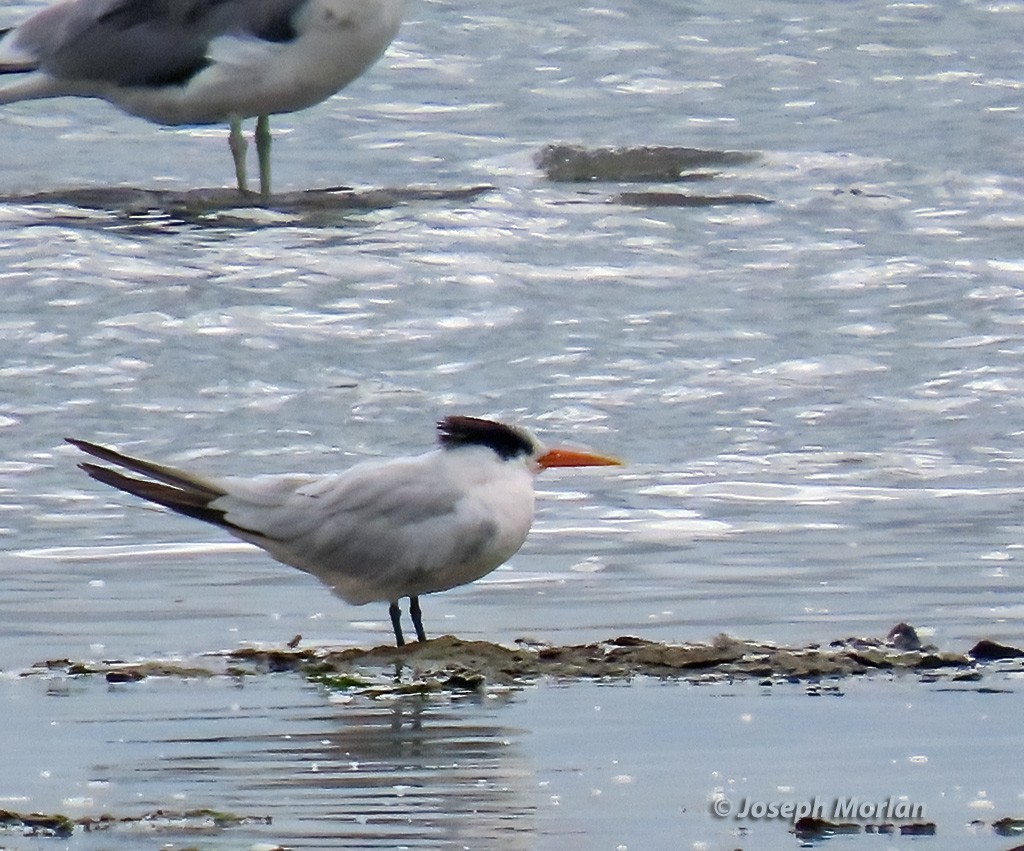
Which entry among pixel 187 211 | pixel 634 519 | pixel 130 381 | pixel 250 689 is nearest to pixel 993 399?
pixel 634 519

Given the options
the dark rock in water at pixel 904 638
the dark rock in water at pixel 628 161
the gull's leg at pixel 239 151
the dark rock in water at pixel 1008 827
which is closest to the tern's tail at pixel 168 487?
the dark rock in water at pixel 904 638

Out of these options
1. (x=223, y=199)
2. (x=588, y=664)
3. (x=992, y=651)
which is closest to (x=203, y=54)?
(x=223, y=199)

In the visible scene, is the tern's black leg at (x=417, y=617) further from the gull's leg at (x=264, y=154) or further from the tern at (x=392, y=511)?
the gull's leg at (x=264, y=154)

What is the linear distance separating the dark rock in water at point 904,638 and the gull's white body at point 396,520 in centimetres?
91

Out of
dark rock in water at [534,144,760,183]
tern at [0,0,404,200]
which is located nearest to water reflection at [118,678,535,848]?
tern at [0,0,404,200]

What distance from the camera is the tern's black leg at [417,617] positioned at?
5.73m

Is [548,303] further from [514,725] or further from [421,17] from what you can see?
[421,17]

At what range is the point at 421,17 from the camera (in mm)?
18375

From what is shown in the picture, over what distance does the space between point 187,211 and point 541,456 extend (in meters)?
6.80

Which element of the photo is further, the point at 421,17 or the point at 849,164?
the point at 421,17

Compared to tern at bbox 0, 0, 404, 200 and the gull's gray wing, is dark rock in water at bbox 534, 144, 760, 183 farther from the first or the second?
the gull's gray wing

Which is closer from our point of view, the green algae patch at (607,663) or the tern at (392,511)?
the green algae patch at (607,663)

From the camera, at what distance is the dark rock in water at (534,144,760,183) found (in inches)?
549

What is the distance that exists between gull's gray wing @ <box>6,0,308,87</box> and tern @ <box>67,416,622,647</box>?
6.50 metres
